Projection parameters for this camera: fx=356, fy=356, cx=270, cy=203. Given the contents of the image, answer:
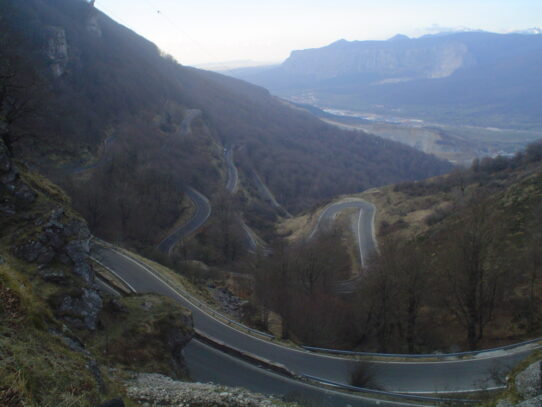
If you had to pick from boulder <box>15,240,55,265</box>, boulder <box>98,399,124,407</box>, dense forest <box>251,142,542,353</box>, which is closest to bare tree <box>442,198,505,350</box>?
dense forest <box>251,142,542,353</box>

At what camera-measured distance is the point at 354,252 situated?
32531mm

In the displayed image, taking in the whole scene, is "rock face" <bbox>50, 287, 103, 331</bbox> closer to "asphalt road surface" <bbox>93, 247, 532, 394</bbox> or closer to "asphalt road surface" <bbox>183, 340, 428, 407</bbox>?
"asphalt road surface" <bbox>183, 340, 428, 407</bbox>

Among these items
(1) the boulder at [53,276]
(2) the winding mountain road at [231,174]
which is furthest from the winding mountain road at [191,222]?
(1) the boulder at [53,276]

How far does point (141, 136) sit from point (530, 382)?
5453 cm

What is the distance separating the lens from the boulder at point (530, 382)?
6.34 meters

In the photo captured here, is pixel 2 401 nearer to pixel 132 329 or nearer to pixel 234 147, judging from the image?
pixel 132 329

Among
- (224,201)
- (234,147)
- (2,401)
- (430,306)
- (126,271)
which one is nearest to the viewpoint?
(2,401)

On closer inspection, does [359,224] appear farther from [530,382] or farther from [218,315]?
[530,382]

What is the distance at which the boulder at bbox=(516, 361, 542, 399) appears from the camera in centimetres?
634

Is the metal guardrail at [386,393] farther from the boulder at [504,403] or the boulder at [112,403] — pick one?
the boulder at [112,403]

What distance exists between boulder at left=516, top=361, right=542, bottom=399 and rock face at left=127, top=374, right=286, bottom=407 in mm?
4610

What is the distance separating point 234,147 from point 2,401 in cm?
7801

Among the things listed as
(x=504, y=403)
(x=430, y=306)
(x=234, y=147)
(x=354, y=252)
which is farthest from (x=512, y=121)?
(x=504, y=403)

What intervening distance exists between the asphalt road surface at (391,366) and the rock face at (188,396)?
612 cm
